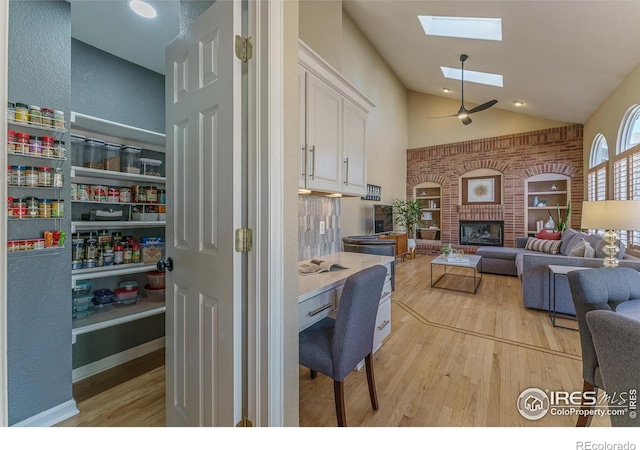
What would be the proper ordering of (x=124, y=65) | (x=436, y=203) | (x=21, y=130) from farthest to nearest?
(x=436, y=203) → (x=124, y=65) → (x=21, y=130)

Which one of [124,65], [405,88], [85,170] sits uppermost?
[405,88]

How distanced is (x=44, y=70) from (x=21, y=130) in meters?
0.36

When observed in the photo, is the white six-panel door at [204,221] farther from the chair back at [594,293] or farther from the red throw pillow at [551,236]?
the red throw pillow at [551,236]

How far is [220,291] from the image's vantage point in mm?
1106

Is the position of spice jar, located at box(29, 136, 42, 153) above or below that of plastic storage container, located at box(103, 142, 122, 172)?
below

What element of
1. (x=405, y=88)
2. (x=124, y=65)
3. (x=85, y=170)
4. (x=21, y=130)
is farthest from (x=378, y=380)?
(x=405, y=88)

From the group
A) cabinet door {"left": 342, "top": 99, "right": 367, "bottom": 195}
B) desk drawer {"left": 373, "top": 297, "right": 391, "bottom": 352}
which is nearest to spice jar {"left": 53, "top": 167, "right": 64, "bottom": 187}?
cabinet door {"left": 342, "top": 99, "right": 367, "bottom": 195}

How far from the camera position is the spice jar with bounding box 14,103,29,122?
141 centimetres

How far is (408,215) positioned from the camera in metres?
7.09

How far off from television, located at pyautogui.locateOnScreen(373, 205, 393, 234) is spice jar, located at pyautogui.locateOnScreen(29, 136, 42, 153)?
5.59m

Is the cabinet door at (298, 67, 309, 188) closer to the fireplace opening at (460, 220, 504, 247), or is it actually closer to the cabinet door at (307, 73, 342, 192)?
the cabinet door at (307, 73, 342, 192)

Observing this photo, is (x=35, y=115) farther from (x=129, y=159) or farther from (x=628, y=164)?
(x=628, y=164)

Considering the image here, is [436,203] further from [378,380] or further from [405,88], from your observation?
[378,380]

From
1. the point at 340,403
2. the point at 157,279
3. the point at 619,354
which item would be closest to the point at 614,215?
the point at 619,354
